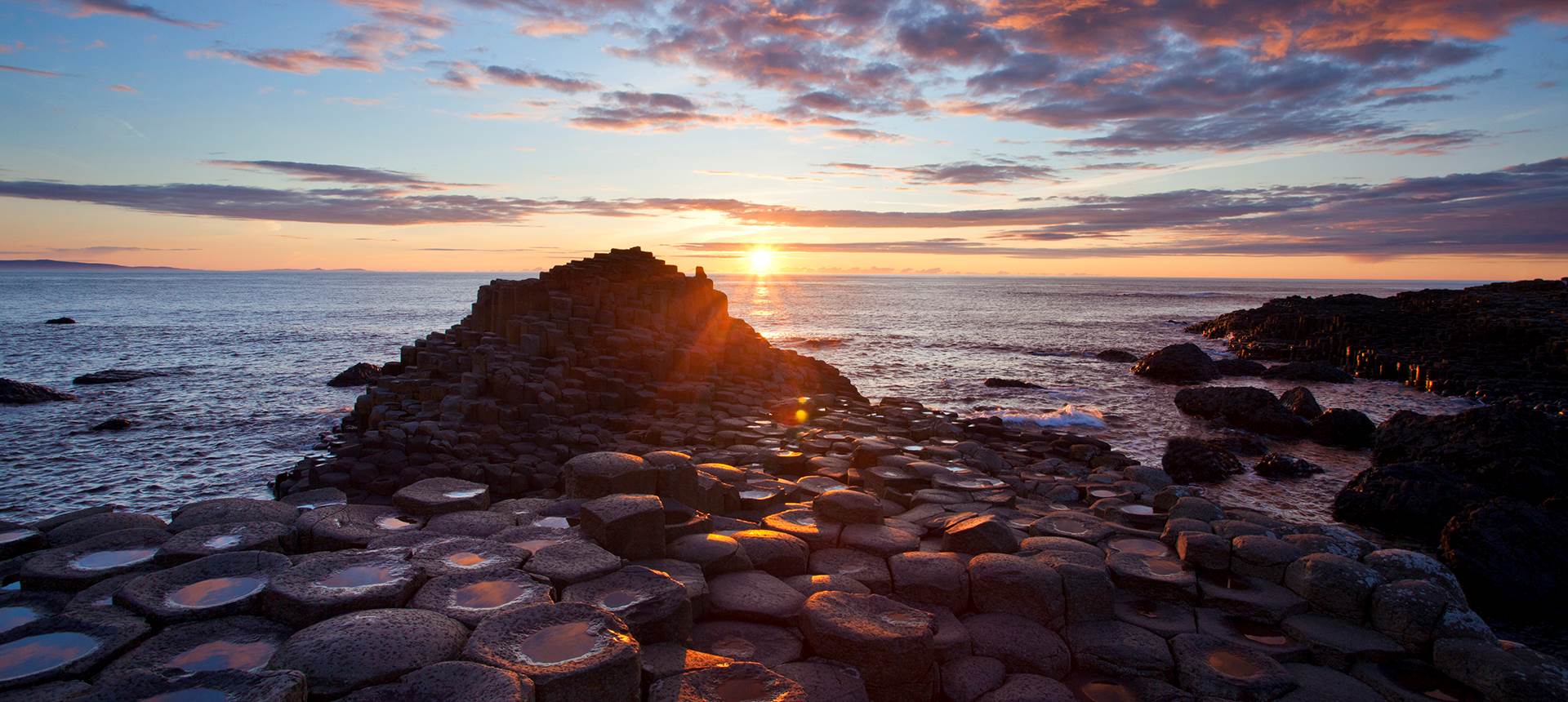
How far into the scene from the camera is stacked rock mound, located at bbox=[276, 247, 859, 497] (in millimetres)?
14117

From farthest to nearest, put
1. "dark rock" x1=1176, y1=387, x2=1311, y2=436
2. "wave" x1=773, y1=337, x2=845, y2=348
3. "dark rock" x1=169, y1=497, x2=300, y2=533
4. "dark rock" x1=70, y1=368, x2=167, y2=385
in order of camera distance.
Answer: "wave" x1=773, y1=337, x2=845, y2=348 < "dark rock" x1=70, y1=368, x2=167, y2=385 < "dark rock" x1=1176, y1=387, x2=1311, y2=436 < "dark rock" x1=169, y1=497, x2=300, y2=533

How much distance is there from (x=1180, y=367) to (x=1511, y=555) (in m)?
23.1

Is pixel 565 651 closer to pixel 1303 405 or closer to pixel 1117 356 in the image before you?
pixel 1303 405

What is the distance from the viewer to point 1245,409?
837 inches

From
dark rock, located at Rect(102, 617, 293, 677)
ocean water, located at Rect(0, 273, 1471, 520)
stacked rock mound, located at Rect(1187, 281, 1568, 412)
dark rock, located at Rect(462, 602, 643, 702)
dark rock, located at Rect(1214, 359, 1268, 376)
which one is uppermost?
stacked rock mound, located at Rect(1187, 281, 1568, 412)

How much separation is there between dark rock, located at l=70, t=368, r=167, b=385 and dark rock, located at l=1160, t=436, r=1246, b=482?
119ft

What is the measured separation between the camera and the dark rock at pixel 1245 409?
Answer: 19984mm

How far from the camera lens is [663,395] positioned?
58.1 ft

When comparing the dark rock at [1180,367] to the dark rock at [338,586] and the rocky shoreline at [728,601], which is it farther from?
the dark rock at [338,586]

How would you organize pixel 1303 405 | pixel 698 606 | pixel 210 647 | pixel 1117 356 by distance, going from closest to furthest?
pixel 210 647 → pixel 698 606 → pixel 1303 405 → pixel 1117 356

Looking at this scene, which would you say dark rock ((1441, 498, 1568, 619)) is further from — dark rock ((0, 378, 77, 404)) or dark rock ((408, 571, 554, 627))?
dark rock ((0, 378, 77, 404))

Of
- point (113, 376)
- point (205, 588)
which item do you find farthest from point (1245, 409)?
point (113, 376)

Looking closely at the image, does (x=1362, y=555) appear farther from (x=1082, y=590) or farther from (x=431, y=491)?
(x=431, y=491)

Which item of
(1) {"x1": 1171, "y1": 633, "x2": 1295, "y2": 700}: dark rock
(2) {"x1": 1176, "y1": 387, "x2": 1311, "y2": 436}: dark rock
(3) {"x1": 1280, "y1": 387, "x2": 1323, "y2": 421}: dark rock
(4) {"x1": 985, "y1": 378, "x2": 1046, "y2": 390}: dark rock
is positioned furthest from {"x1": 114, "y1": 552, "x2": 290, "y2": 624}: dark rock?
(4) {"x1": 985, "y1": 378, "x2": 1046, "y2": 390}: dark rock
